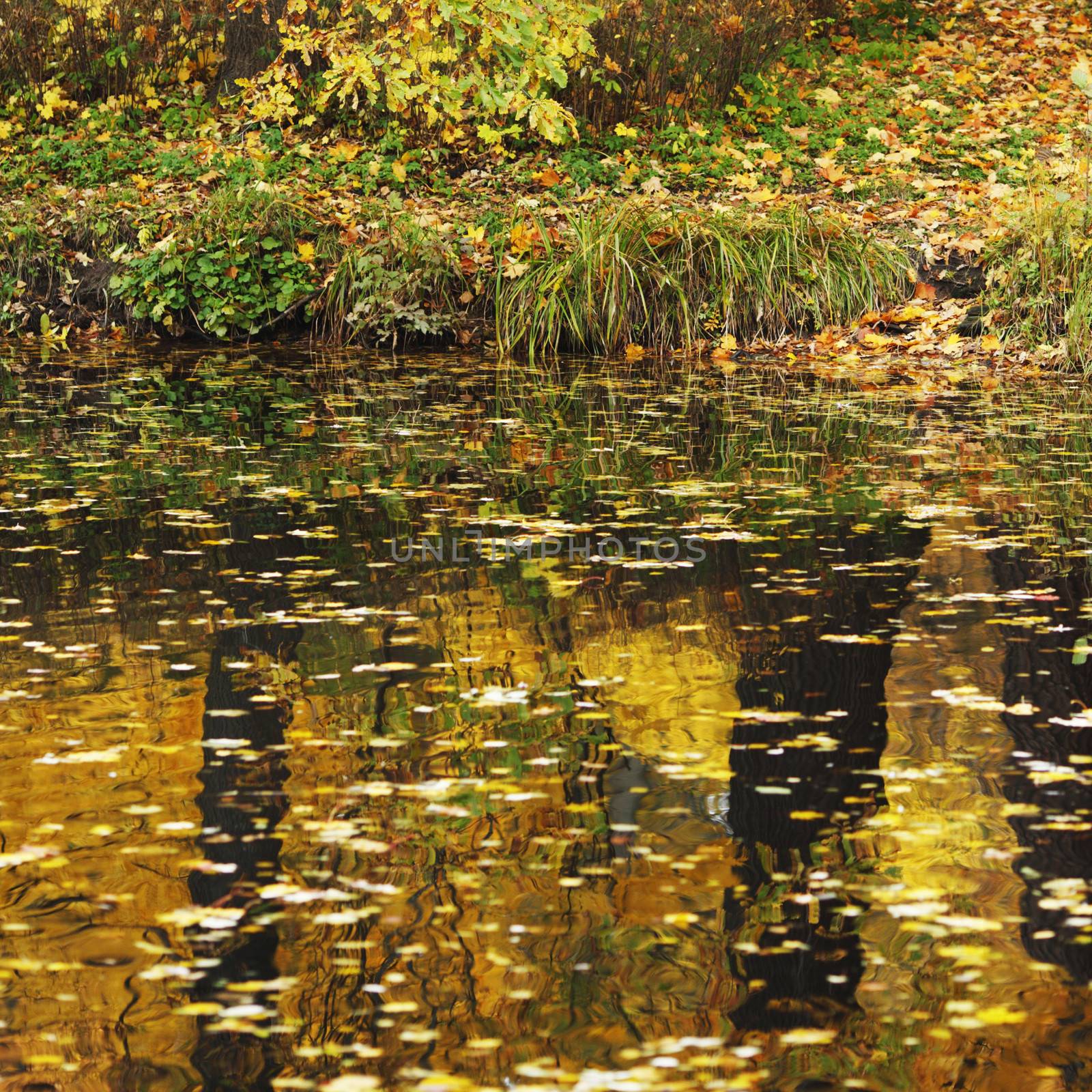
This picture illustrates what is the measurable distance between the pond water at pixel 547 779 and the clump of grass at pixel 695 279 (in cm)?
438

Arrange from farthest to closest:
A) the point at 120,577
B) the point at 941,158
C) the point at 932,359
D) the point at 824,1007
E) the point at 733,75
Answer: the point at 733,75 → the point at 941,158 → the point at 932,359 → the point at 120,577 → the point at 824,1007

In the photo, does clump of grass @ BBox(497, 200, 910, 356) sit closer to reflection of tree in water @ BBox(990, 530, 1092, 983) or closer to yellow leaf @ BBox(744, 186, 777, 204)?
yellow leaf @ BBox(744, 186, 777, 204)

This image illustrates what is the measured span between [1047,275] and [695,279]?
98.3 inches

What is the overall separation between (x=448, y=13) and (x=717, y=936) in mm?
8344

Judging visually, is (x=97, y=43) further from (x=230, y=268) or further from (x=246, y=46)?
(x=230, y=268)

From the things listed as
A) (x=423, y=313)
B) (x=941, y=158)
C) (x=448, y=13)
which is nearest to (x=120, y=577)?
(x=448, y=13)

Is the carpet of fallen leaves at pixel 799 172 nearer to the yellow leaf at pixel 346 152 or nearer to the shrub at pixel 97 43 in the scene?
the yellow leaf at pixel 346 152

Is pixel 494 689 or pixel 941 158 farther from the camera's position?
pixel 941 158

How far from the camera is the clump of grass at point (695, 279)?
36.9 feet

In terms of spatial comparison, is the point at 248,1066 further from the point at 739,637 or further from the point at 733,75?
the point at 733,75

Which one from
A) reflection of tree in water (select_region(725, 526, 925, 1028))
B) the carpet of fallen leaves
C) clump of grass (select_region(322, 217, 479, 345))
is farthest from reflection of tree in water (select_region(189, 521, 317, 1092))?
clump of grass (select_region(322, 217, 479, 345))

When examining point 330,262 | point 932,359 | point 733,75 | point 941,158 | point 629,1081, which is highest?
point 733,75

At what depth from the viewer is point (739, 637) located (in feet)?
15.3

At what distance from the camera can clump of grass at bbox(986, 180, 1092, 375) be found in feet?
33.1
